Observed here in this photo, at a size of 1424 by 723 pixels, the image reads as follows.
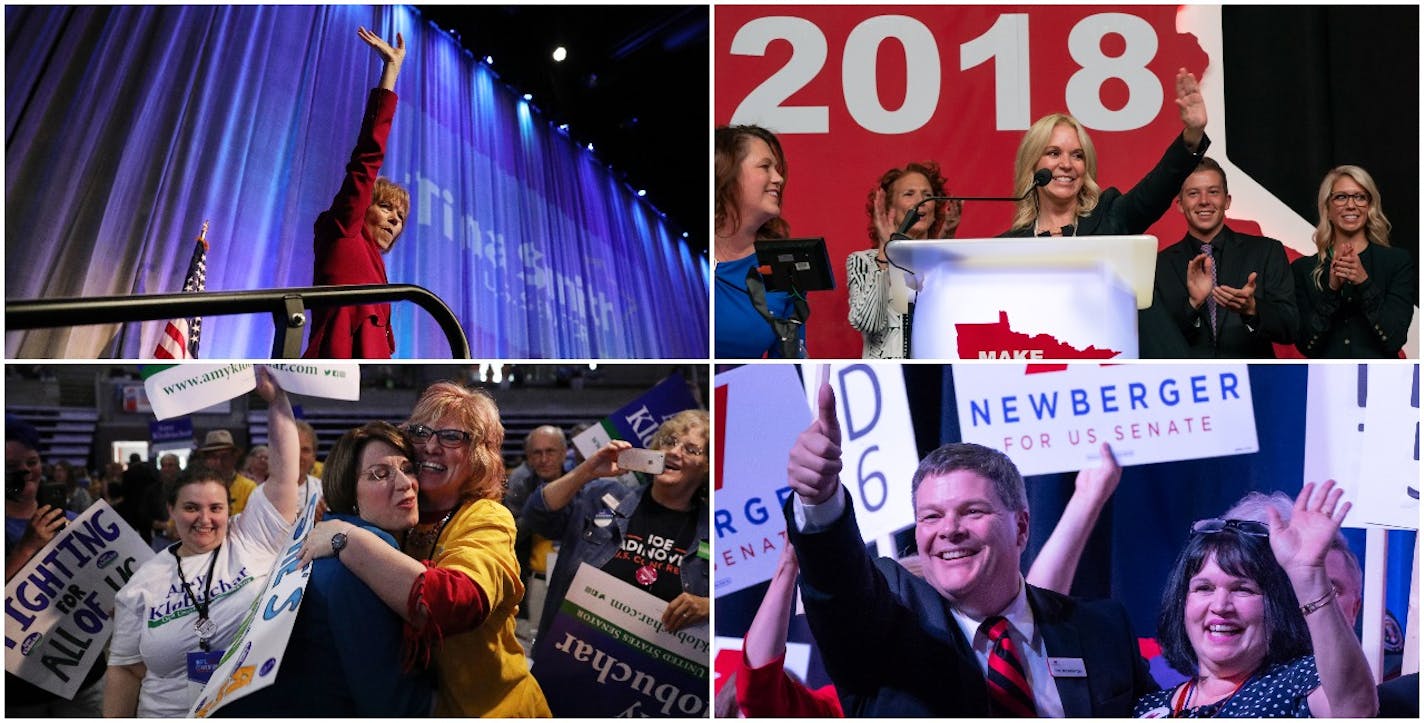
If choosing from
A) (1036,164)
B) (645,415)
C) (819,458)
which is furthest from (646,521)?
(1036,164)

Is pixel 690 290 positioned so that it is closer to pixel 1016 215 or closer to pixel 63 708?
pixel 1016 215

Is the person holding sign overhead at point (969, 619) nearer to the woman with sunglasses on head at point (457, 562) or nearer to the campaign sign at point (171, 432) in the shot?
the woman with sunglasses on head at point (457, 562)

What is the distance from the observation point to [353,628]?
3.15m

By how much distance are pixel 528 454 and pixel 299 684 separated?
73 centimetres

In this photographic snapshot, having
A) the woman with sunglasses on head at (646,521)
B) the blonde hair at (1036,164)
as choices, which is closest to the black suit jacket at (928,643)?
the woman with sunglasses on head at (646,521)

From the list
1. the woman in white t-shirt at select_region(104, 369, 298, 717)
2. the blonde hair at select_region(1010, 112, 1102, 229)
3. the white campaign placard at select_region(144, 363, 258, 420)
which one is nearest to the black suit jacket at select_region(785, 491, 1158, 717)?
the blonde hair at select_region(1010, 112, 1102, 229)

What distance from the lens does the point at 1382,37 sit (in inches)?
144

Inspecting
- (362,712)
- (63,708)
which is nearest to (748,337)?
(362,712)

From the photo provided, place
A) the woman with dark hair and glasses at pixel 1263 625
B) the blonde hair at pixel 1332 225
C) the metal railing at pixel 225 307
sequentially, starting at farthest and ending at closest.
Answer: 1. the blonde hair at pixel 1332 225
2. the woman with dark hair and glasses at pixel 1263 625
3. the metal railing at pixel 225 307

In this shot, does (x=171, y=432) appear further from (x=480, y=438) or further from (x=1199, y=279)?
(x=1199, y=279)

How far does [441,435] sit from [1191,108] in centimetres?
190

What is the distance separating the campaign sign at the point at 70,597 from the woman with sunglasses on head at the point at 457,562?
1.48 feet

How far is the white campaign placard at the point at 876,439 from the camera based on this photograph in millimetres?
3277

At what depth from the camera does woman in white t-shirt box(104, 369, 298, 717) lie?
320 cm
